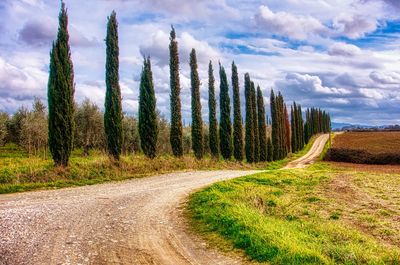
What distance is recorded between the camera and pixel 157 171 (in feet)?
88.3

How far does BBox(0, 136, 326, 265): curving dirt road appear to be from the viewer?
26.4 feet

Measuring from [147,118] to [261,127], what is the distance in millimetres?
27519

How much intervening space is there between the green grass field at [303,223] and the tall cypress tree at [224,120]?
934 inches

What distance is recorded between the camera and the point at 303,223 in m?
10.9

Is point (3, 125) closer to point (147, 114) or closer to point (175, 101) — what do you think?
point (175, 101)

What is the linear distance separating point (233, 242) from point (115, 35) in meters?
24.0

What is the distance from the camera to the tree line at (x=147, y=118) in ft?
77.8

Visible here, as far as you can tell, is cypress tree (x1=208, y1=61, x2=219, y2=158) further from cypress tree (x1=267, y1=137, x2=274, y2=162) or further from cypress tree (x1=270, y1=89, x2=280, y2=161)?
cypress tree (x1=270, y1=89, x2=280, y2=161)

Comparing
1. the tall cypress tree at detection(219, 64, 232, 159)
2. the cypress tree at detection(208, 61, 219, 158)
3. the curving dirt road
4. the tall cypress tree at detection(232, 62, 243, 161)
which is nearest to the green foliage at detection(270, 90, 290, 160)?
the tall cypress tree at detection(232, 62, 243, 161)

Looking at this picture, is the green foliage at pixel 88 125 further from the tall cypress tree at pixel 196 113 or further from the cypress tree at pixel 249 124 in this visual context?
the cypress tree at pixel 249 124

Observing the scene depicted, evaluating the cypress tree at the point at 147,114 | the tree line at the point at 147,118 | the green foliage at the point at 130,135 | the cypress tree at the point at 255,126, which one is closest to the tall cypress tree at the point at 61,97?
the tree line at the point at 147,118

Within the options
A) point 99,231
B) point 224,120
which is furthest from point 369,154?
point 99,231

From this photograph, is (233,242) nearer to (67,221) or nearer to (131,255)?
(131,255)

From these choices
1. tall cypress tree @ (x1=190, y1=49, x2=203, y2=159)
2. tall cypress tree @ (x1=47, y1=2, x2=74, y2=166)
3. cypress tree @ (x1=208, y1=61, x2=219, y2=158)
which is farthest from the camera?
cypress tree @ (x1=208, y1=61, x2=219, y2=158)
